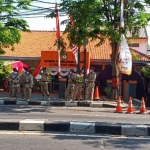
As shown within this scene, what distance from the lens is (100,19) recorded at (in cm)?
1465

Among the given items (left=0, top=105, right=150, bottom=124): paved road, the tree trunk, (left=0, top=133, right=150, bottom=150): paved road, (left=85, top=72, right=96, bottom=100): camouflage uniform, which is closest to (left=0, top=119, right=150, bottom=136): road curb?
(left=0, top=133, right=150, bottom=150): paved road

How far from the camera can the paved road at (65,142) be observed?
5957 millimetres

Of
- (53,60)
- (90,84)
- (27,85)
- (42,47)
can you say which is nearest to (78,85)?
(90,84)

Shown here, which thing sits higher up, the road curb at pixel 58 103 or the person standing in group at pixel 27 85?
the person standing in group at pixel 27 85

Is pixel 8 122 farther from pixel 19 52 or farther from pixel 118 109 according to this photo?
pixel 19 52

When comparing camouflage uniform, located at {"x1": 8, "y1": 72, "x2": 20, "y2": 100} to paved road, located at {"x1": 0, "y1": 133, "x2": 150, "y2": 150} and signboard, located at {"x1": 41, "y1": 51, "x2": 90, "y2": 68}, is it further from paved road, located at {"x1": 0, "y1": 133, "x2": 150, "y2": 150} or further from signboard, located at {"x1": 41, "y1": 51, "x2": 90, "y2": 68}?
paved road, located at {"x1": 0, "y1": 133, "x2": 150, "y2": 150}

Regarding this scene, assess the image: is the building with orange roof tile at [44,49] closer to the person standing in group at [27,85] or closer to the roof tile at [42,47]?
the roof tile at [42,47]

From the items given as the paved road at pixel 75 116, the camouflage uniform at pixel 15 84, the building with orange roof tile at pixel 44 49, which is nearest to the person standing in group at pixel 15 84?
the camouflage uniform at pixel 15 84

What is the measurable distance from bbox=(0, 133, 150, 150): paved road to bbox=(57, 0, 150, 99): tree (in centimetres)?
806

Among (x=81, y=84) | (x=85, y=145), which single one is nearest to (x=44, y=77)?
(x=81, y=84)

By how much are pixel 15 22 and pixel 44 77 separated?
2.98 m

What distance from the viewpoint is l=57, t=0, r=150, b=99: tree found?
14406mm

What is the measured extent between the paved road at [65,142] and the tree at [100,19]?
8.06 m

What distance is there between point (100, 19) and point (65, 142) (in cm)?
910
